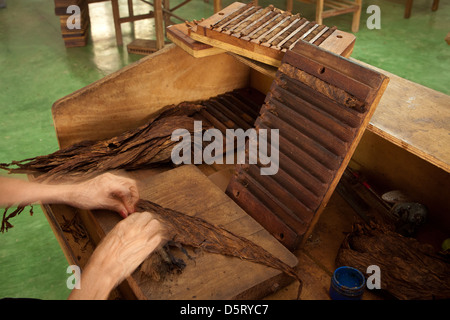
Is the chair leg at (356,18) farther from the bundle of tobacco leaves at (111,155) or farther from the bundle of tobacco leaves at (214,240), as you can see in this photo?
the bundle of tobacco leaves at (214,240)

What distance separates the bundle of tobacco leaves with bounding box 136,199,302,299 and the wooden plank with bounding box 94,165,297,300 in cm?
2

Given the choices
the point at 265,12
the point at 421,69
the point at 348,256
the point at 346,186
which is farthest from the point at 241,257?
the point at 421,69

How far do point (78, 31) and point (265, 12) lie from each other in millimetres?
4171

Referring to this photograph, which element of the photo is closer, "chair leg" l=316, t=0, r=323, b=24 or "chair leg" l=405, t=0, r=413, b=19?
"chair leg" l=316, t=0, r=323, b=24

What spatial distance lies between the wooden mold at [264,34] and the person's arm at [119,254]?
87cm

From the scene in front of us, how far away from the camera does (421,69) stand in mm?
4738

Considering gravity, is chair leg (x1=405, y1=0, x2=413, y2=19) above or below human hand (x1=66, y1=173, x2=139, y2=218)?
below

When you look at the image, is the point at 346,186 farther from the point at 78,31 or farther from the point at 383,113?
the point at 78,31

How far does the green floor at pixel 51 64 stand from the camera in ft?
8.68

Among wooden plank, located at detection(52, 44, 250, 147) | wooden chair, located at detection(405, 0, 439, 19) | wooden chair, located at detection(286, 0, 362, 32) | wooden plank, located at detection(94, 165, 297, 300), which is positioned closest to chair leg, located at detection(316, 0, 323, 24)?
wooden chair, located at detection(286, 0, 362, 32)

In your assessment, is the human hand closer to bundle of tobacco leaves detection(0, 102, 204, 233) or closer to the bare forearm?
the bare forearm

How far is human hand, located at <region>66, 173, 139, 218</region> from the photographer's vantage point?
1.63 m

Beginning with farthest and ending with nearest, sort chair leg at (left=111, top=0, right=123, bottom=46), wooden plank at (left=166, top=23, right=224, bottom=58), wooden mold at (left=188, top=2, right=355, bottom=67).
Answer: chair leg at (left=111, top=0, right=123, bottom=46), wooden plank at (left=166, top=23, right=224, bottom=58), wooden mold at (left=188, top=2, right=355, bottom=67)

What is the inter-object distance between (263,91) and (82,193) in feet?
4.78
